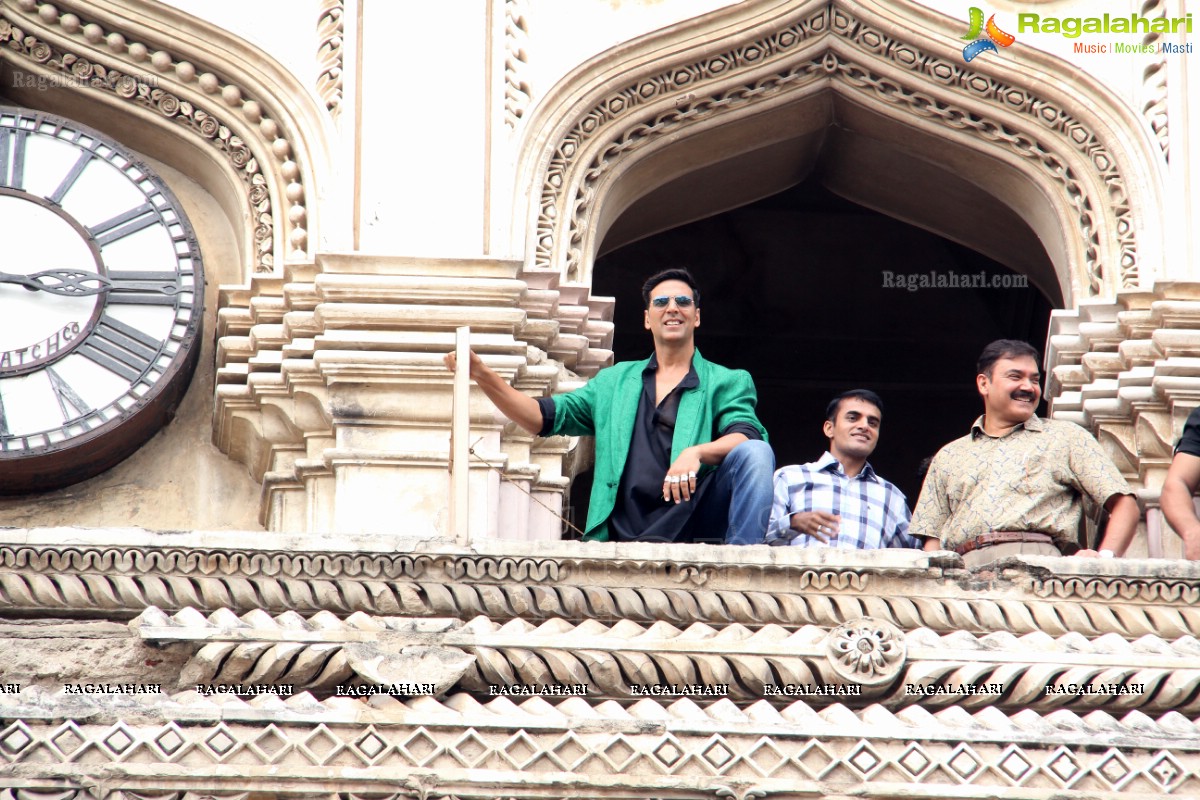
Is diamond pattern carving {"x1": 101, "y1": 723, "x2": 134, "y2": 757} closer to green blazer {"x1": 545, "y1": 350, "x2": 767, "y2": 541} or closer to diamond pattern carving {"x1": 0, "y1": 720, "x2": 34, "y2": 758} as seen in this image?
diamond pattern carving {"x1": 0, "y1": 720, "x2": 34, "y2": 758}

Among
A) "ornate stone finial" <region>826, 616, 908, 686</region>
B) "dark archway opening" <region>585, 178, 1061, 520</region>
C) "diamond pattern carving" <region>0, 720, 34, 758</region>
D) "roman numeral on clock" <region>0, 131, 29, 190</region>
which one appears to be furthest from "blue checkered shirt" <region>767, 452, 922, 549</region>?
"dark archway opening" <region>585, 178, 1061, 520</region>

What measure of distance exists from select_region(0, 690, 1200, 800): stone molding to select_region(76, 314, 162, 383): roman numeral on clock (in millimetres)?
2961

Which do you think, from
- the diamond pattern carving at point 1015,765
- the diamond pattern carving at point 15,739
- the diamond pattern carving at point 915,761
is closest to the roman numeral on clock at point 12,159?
the diamond pattern carving at point 15,739

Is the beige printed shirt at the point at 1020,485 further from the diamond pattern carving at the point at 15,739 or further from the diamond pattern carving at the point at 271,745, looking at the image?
the diamond pattern carving at the point at 15,739

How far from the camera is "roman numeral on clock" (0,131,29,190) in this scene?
11398 millimetres

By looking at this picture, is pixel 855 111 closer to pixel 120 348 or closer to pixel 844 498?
pixel 844 498

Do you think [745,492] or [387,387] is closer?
[745,492]

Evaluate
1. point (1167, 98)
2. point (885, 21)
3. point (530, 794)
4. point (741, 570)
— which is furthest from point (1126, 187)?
point (530, 794)

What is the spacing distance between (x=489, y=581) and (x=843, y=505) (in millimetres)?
2036

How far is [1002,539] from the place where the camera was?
9672mm

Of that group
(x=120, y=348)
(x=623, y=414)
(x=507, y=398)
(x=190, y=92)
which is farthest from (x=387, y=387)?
(x=190, y=92)

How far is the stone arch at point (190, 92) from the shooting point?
11.7m

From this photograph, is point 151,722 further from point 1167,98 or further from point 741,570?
point 1167,98

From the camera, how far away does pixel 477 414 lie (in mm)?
10953
